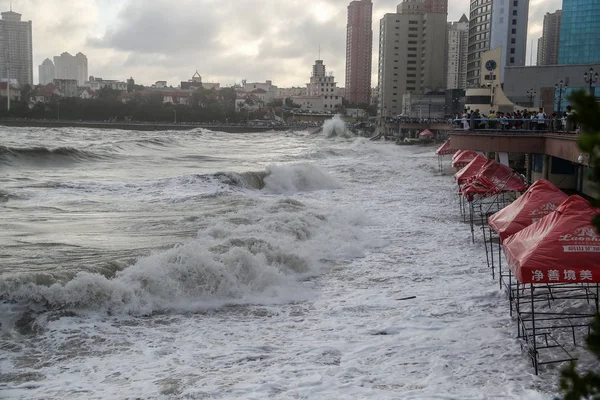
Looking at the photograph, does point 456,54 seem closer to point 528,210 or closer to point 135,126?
point 135,126

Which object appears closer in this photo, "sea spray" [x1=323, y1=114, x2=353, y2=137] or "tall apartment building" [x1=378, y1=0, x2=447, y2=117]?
"sea spray" [x1=323, y1=114, x2=353, y2=137]

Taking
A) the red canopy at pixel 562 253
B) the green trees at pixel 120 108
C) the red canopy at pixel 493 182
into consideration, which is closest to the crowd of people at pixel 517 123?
the red canopy at pixel 493 182

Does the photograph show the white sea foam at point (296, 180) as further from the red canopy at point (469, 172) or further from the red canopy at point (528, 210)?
the red canopy at point (528, 210)

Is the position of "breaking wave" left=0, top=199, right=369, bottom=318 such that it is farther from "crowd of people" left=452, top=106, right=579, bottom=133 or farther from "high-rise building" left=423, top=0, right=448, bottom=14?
"high-rise building" left=423, top=0, right=448, bottom=14

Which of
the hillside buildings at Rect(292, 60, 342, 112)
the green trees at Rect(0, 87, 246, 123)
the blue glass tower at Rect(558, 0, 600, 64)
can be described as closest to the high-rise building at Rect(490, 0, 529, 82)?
the blue glass tower at Rect(558, 0, 600, 64)

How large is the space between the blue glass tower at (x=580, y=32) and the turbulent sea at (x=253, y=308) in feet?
200

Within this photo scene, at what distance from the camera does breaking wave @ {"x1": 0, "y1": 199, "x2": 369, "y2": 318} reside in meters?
10.9

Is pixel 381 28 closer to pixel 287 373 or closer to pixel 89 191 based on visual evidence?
pixel 89 191

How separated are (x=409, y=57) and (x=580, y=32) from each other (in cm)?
6478

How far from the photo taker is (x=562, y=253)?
8188mm

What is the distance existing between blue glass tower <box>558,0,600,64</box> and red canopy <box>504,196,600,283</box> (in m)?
72.3

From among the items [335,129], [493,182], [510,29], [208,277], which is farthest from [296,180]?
[335,129]

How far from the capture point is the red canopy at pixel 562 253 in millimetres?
8055

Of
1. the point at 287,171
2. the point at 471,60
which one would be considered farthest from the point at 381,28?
the point at 287,171
